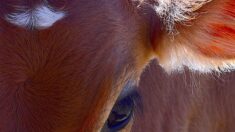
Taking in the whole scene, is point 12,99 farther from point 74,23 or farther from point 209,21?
point 209,21

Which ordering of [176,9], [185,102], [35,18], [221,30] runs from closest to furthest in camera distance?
[35,18] < [176,9] < [221,30] < [185,102]

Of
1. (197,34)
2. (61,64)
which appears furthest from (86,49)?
(197,34)

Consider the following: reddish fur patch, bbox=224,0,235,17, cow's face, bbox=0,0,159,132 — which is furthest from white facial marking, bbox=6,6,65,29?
reddish fur patch, bbox=224,0,235,17

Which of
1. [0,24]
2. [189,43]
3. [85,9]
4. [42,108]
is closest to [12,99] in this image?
[42,108]

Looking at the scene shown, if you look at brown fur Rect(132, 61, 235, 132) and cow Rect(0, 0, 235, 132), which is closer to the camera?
cow Rect(0, 0, 235, 132)

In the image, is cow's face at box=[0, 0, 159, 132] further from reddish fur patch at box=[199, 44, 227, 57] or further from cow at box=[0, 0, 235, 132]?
reddish fur patch at box=[199, 44, 227, 57]

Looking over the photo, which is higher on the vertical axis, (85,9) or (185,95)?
(85,9)

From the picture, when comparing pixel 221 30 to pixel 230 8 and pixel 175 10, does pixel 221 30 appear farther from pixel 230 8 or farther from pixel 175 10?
pixel 175 10
